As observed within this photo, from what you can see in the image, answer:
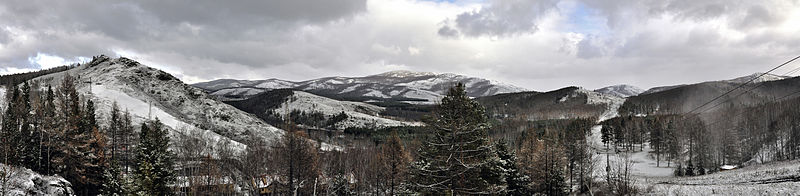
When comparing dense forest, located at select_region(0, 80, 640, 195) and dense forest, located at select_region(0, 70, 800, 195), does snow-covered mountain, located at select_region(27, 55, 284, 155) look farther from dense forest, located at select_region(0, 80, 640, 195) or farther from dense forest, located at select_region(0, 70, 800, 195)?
dense forest, located at select_region(0, 80, 640, 195)

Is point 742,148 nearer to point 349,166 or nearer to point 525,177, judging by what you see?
point 525,177

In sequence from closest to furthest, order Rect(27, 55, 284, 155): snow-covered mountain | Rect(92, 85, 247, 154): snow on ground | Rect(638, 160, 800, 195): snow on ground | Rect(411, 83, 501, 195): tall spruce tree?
Rect(411, 83, 501, 195): tall spruce tree
Rect(638, 160, 800, 195): snow on ground
Rect(92, 85, 247, 154): snow on ground
Rect(27, 55, 284, 155): snow-covered mountain

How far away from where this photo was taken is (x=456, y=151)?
2183cm

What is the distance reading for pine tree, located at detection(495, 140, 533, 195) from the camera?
141 feet

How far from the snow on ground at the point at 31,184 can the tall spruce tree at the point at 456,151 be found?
2873cm

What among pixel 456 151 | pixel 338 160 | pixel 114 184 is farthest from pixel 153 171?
pixel 456 151

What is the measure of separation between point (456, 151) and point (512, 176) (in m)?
26.6

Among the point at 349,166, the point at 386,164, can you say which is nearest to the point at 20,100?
the point at 349,166

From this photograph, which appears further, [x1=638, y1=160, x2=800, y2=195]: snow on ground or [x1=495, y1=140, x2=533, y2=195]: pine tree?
[x1=495, y1=140, x2=533, y2=195]: pine tree

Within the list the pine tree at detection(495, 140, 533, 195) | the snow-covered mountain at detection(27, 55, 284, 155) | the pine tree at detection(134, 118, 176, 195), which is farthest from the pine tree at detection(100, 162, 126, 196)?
the snow-covered mountain at detection(27, 55, 284, 155)

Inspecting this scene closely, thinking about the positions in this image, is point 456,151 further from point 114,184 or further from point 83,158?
point 83,158

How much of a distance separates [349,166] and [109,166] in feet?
114

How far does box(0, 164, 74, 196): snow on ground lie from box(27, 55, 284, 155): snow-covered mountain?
65131mm

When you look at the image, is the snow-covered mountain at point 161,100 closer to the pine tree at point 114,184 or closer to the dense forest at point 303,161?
the dense forest at point 303,161
